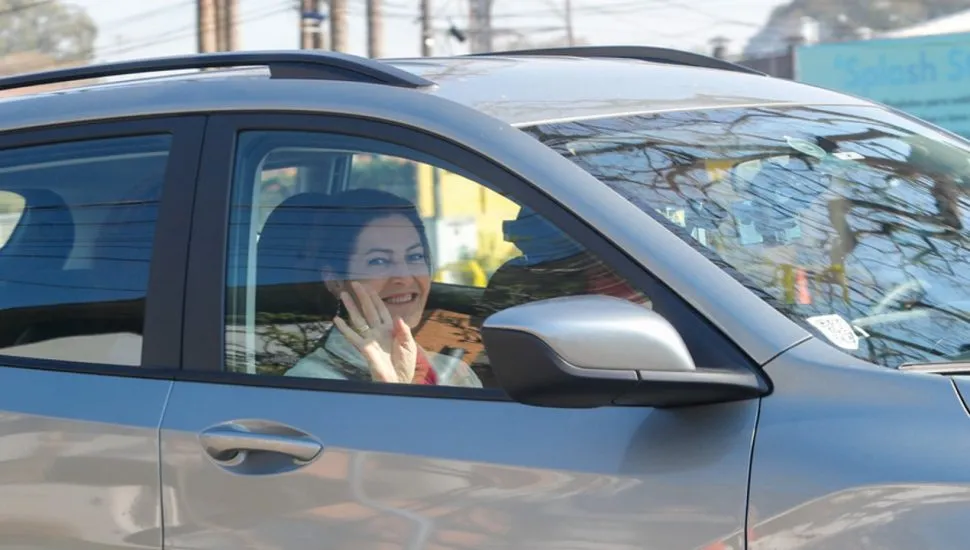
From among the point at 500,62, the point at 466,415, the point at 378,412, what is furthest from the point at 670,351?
the point at 500,62

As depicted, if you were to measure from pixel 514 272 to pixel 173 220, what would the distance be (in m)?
0.69

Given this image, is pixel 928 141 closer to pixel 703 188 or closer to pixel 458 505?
pixel 703 188

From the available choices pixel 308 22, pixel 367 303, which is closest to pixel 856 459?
pixel 367 303

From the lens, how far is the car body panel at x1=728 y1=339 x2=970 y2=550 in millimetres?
1839

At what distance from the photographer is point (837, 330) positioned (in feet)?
6.93

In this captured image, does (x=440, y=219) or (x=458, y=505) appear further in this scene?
(x=440, y=219)

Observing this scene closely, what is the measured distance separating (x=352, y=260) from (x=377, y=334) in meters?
0.15

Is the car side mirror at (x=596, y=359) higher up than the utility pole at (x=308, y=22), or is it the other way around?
the utility pole at (x=308, y=22)

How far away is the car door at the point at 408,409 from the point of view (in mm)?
2012

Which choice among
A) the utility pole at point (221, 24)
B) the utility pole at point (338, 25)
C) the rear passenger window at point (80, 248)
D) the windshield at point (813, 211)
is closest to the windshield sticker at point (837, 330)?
the windshield at point (813, 211)

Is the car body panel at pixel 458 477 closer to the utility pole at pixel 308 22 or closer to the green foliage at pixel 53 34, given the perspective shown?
the utility pole at pixel 308 22

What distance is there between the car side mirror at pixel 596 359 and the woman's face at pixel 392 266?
567 mm

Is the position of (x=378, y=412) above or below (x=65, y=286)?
below

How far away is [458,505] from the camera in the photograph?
2115 millimetres
